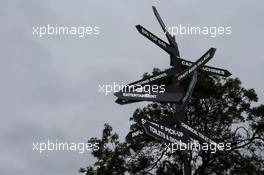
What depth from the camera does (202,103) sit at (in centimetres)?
1756

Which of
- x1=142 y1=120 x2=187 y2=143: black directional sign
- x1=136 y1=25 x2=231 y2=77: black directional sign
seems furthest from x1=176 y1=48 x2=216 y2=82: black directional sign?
x1=142 y1=120 x2=187 y2=143: black directional sign

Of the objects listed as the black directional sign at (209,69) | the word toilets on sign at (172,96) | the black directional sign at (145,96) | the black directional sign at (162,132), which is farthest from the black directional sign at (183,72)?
the black directional sign at (162,132)

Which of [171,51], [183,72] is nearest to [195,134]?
[183,72]

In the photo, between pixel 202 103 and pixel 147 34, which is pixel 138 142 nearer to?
pixel 202 103

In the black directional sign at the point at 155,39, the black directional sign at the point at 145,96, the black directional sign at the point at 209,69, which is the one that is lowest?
the black directional sign at the point at 145,96

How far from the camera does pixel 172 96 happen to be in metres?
8.55

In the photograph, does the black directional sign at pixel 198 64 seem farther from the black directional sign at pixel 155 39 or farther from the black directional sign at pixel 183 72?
the black directional sign at pixel 155 39

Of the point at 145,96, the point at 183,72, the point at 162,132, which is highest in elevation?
the point at 183,72

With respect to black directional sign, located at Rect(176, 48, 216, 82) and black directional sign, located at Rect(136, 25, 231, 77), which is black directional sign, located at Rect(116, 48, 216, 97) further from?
black directional sign, located at Rect(136, 25, 231, 77)

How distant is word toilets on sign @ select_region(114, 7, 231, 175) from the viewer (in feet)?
26.5

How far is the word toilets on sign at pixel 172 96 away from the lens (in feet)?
26.5

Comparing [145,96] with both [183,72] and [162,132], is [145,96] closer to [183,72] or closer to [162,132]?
[162,132]

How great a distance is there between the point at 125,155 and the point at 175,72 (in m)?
8.09

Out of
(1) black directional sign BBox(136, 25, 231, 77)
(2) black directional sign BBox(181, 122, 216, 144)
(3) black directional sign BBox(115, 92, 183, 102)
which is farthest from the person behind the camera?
(1) black directional sign BBox(136, 25, 231, 77)
